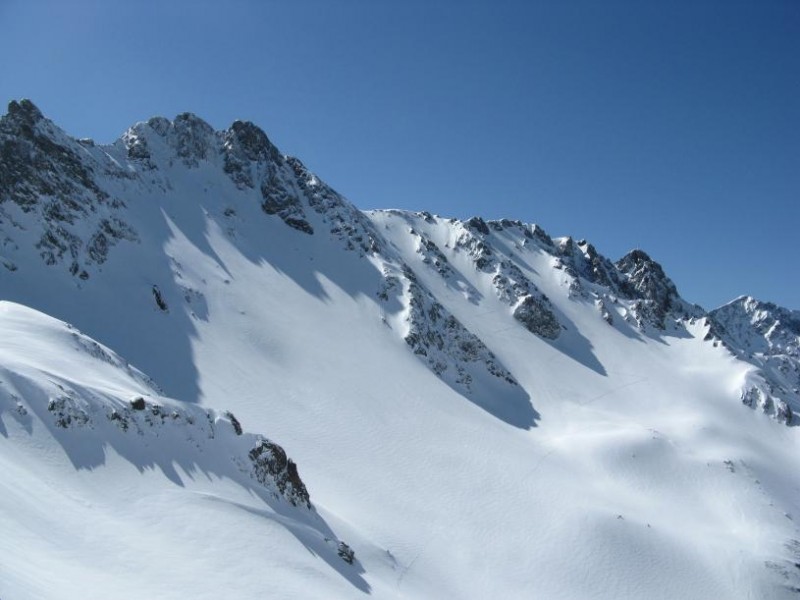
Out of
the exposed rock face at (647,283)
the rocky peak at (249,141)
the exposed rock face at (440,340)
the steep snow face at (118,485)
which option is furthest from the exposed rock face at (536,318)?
the steep snow face at (118,485)

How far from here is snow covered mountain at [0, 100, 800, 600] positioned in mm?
19016

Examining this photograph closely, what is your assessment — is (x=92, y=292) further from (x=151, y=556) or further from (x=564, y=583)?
(x=564, y=583)

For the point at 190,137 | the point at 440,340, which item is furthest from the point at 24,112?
the point at 440,340

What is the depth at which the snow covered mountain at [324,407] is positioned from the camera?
19.0 meters

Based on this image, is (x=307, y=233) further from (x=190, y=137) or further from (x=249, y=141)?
(x=190, y=137)

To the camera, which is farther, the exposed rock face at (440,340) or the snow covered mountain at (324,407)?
the exposed rock face at (440,340)

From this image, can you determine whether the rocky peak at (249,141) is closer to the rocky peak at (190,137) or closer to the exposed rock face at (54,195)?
the rocky peak at (190,137)

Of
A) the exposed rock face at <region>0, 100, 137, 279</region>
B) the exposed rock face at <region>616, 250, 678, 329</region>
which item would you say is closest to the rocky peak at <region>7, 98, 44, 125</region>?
the exposed rock face at <region>0, 100, 137, 279</region>

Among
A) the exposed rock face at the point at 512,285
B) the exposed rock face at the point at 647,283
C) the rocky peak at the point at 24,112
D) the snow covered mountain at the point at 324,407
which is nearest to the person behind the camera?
the snow covered mountain at the point at 324,407

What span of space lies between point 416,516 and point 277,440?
12.1 meters

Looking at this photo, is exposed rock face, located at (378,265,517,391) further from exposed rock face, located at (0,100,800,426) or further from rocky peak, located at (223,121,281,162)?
rocky peak, located at (223,121,281,162)

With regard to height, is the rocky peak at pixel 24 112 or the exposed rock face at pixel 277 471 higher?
the rocky peak at pixel 24 112

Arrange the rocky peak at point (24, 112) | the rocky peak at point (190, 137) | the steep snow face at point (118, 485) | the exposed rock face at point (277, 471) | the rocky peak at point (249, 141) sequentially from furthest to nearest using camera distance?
the rocky peak at point (249, 141)
the rocky peak at point (190, 137)
the rocky peak at point (24, 112)
the exposed rock face at point (277, 471)
the steep snow face at point (118, 485)

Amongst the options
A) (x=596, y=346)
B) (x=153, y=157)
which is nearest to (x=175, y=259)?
(x=153, y=157)
